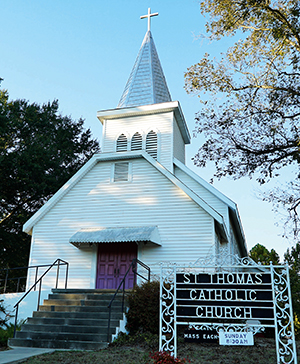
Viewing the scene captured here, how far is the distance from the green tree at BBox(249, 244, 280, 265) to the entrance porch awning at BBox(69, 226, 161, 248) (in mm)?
12046

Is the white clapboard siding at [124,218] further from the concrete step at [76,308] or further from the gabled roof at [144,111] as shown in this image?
the gabled roof at [144,111]

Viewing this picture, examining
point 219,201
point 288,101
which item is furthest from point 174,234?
point 288,101

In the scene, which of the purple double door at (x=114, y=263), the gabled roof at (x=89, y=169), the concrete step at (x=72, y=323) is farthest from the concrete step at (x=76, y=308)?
the gabled roof at (x=89, y=169)

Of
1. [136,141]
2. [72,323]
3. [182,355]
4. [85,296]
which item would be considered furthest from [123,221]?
[182,355]

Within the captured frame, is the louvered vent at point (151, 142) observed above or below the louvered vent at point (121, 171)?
above

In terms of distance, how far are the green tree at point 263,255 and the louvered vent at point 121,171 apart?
1218 centimetres

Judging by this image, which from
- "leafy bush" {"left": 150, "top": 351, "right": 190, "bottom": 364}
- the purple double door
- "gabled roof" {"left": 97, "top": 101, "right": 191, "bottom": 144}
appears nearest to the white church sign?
"leafy bush" {"left": 150, "top": 351, "right": 190, "bottom": 364}

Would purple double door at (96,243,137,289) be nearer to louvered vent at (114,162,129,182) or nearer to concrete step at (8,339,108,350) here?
louvered vent at (114,162,129,182)

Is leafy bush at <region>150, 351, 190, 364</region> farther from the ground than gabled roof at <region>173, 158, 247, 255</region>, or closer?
closer

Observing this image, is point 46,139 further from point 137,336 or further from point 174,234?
point 137,336

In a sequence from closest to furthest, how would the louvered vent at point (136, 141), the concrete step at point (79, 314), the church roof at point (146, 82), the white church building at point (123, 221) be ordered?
the concrete step at point (79, 314) → the white church building at point (123, 221) → the louvered vent at point (136, 141) → the church roof at point (146, 82)

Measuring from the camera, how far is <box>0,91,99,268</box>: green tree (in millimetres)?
24766

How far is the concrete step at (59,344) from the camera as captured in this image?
9.10 metres

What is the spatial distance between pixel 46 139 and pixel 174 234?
17.3 meters
